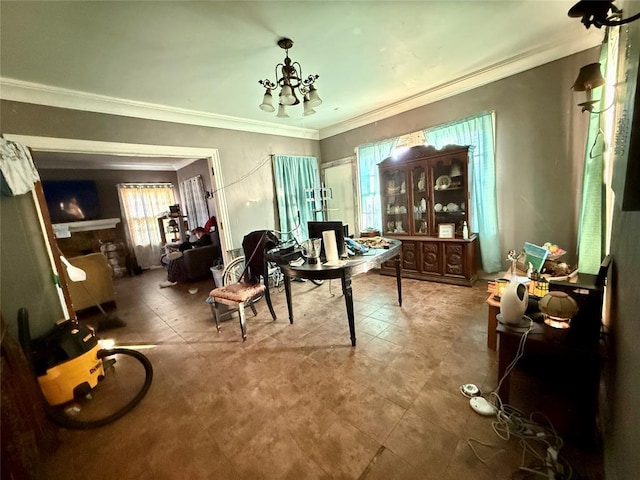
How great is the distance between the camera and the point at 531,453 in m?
1.18

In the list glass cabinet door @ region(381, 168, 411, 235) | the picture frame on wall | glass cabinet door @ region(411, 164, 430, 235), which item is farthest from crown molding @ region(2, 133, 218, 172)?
the picture frame on wall

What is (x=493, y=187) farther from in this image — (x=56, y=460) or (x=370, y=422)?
(x=56, y=460)

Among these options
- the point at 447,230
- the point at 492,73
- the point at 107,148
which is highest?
the point at 492,73

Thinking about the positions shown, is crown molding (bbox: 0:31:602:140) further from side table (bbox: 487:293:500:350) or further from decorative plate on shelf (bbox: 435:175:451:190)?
side table (bbox: 487:293:500:350)

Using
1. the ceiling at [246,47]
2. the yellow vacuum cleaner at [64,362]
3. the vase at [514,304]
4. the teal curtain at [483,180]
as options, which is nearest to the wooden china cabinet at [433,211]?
the teal curtain at [483,180]

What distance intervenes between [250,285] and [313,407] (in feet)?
4.51

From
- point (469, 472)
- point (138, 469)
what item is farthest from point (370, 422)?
point (138, 469)

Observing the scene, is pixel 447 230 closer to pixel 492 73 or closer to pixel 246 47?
→ pixel 492 73

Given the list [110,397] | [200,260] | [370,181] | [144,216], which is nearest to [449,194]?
[370,181]

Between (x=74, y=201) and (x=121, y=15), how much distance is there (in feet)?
19.1

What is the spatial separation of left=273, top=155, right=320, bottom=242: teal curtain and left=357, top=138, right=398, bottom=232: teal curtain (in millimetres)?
965

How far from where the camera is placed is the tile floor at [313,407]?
4.01 ft

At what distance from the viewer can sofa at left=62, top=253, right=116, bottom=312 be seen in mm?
3275

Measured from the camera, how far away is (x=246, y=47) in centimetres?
204
